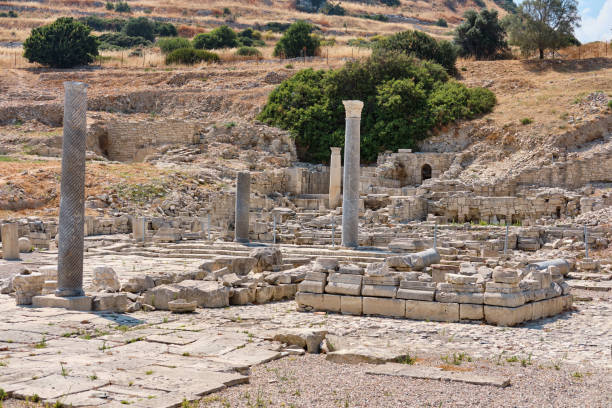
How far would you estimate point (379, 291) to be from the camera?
43.0 feet

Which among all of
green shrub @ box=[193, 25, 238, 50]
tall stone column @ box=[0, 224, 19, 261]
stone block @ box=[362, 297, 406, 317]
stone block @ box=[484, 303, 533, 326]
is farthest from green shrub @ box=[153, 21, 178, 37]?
stone block @ box=[484, 303, 533, 326]

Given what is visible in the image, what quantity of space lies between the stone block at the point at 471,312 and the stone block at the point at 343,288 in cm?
186

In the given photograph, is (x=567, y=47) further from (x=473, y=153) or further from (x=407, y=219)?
(x=407, y=219)

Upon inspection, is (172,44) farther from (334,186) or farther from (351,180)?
(351,180)

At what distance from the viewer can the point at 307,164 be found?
41.5 m

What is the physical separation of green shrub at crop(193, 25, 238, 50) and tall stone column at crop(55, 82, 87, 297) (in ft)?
180

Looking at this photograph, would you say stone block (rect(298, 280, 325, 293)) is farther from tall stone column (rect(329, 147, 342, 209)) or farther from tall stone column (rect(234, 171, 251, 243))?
tall stone column (rect(329, 147, 342, 209))

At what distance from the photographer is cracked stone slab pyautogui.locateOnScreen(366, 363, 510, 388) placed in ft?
27.0

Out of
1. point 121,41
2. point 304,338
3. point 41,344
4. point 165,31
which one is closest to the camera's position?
point 41,344

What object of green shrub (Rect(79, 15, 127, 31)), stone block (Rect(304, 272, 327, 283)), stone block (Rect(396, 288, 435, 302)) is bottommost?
stone block (Rect(396, 288, 435, 302))

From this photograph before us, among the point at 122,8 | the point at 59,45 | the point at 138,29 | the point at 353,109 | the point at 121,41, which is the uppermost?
the point at 122,8

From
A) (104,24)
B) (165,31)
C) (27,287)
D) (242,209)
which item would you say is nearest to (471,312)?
(27,287)

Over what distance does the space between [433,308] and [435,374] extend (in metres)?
4.25

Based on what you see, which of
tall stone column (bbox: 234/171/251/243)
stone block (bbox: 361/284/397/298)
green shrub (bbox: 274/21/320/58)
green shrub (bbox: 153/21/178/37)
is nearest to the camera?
stone block (bbox: 361/284/397/298)
